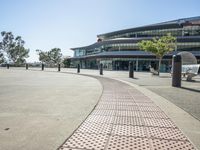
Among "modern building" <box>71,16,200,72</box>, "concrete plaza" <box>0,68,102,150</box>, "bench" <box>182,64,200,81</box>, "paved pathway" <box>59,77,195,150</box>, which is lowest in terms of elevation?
"paved pathway" <box>59,77,195,150</box>

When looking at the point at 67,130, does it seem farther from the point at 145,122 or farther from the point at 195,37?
the point at 195,37

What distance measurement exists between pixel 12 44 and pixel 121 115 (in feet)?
319

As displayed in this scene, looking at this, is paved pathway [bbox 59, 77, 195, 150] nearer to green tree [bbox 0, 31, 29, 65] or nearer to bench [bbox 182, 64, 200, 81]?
bench [bbox 182, 64, 200, 81]

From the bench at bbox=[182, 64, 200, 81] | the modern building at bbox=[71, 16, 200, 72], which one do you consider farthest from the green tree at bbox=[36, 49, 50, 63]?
the bench at bbox=[182, 64, 200, 81]

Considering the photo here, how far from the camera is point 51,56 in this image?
101 meters

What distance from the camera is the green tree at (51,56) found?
3950 inches

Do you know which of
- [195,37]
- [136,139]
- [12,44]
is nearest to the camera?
[136,139]

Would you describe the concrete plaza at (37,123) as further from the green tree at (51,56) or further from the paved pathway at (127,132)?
the green tree at (51,56)

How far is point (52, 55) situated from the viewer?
10125cm

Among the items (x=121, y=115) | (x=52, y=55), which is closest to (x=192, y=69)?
(x=121, y=115)

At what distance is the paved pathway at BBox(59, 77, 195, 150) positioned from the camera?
400 centimetres

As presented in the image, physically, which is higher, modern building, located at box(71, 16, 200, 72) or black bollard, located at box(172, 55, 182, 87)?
modern building, located at box(71, 16, 200, 72)

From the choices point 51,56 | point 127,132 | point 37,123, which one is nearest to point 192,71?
point 127,132

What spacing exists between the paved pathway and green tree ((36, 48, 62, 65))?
96329 millimetres
